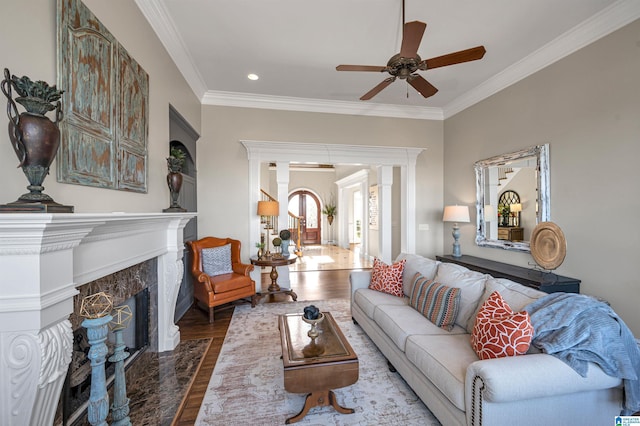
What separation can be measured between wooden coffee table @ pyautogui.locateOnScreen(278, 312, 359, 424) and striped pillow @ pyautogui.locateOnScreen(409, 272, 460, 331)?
849 mm

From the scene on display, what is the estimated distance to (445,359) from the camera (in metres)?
1.77

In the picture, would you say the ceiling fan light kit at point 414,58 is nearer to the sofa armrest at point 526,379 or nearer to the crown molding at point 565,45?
the crown molding at point 565,45

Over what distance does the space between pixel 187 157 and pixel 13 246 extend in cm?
337

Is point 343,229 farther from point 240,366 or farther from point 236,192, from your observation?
point 240,366

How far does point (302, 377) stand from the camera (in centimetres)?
180

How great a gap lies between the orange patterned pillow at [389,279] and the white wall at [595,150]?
1.78 meters

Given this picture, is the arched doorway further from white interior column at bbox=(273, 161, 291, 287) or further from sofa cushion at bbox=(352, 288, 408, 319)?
sofa cushion at bbox=(352, 288, 408, 319)

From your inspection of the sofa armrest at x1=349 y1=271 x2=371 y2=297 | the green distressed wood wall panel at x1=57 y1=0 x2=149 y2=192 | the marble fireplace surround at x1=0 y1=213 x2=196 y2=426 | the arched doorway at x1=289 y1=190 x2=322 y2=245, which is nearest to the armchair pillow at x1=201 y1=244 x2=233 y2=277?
the green distressed wood wall panel at x1=57 y1=0 x2=149 y2=192

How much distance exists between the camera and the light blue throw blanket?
1.46 metres

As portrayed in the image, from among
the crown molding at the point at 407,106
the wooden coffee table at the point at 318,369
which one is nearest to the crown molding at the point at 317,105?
the crown molding at the point at 407,106

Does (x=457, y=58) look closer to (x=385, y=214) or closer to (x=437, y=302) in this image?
(x=437, y=302)

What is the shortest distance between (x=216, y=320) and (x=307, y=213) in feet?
26.8

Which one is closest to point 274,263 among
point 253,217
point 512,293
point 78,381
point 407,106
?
point 253,217

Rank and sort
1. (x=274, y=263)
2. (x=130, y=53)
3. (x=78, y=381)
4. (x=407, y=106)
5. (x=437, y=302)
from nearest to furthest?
(x=78, y=381) → (x=130, y=53) → (x=437, y=302) → (x=274, y=263) → (x=407, y=106)
